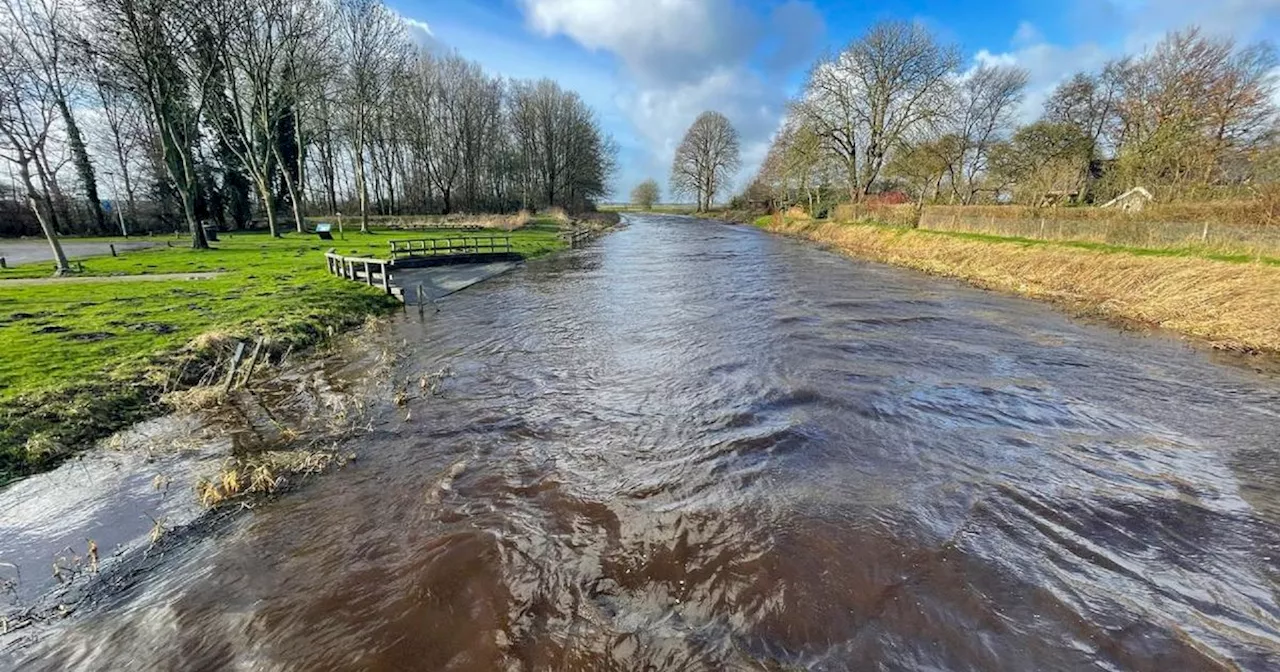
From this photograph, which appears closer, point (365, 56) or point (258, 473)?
point (258, 473)

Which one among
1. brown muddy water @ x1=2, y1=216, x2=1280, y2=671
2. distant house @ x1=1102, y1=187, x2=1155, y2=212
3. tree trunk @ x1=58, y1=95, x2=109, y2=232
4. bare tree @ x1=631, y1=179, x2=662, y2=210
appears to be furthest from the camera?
bare tree @ x1=631, y1=179, x2=662, y2=210

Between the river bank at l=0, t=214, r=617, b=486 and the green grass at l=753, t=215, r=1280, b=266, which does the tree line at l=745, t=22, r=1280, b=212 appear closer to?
the green grass at l=753, t=215, r=1280, b=266

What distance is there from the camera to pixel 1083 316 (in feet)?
43.1

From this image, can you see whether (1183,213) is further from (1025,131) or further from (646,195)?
(646,195)

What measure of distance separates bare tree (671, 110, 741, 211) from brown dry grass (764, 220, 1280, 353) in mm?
60557

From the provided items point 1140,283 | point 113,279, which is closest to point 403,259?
point 113,279

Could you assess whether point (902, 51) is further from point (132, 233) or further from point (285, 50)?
point (132, 233)

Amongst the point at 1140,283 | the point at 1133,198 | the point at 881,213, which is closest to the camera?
the point at 1140,283

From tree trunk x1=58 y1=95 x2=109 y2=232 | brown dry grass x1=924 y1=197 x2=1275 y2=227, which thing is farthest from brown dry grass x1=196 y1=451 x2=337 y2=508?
tree trunk x1=58 y1=95 x2=109 y2=232

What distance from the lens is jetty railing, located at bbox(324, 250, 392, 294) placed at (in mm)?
15042

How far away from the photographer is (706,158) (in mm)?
80625

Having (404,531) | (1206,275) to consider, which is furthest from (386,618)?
(1206,275)

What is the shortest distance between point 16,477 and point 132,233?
40843 mm

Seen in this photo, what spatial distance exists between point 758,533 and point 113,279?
1913 centimetres
